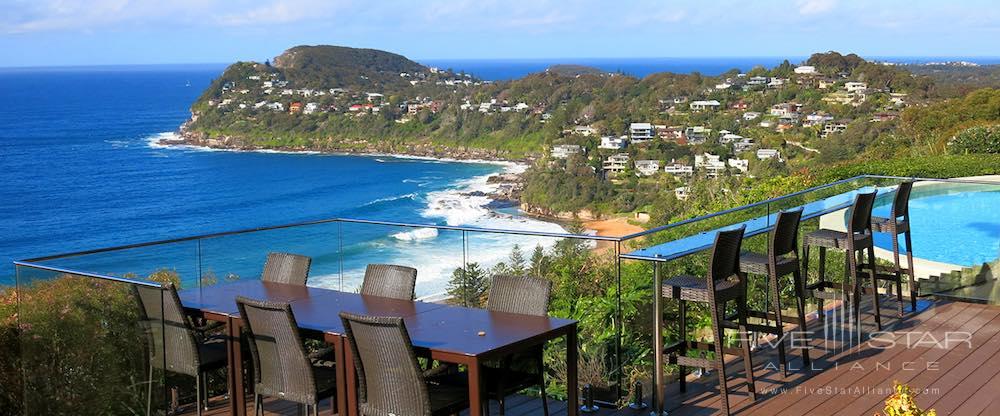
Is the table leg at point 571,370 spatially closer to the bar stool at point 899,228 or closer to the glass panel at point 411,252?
the glass panel at point 411,252

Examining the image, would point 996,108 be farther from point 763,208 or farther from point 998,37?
point 998,37

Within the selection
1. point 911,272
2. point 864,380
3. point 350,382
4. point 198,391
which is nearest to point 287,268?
point 198,391

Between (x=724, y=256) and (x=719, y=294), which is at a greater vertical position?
(x=724, y=256)

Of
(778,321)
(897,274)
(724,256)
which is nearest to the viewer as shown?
(724,256)

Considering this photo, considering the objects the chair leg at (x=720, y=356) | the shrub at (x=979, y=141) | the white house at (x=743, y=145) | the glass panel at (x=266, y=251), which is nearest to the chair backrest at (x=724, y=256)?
the chair leg at (x=720, y=356)

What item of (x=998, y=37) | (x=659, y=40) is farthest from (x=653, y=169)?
(x=659, y=40)

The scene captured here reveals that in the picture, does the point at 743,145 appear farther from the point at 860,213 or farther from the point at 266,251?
the point at 266,251

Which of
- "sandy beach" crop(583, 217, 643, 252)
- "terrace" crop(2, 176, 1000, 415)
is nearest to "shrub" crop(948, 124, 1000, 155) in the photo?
"terrace" crop(2, 176, 1000, 415)

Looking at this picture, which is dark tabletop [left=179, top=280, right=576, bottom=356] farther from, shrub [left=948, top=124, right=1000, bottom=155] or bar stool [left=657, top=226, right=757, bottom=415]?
shrub [left=948, top=124, right=1000, bottom=155]
